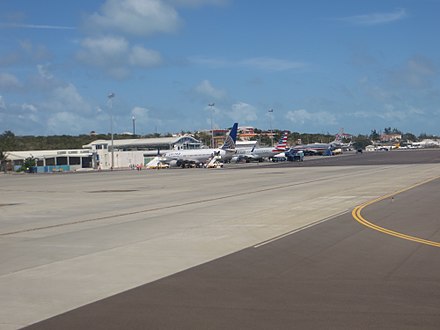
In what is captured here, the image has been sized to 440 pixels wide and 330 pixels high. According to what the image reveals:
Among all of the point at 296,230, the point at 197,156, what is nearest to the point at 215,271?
the point at 296,230

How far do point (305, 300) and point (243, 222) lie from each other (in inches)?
461

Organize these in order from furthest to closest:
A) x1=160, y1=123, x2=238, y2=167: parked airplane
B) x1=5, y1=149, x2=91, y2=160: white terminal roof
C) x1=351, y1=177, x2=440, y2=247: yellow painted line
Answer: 1. x1=5, y1=149, x2=91, y2=160: white terminal roof
2. x1=160, y1=123, x2=238, y2=167: parked airplane
3. x1=351, y1=177, x2=440, y2=247: yellow painted line

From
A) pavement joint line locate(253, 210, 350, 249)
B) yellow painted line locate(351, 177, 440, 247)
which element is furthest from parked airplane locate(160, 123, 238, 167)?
pavement joint line locate(253, 210, 350, 249)

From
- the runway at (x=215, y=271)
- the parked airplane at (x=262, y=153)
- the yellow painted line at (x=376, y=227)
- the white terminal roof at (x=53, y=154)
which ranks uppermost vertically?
the white terminal roof at (x=53, y=154)

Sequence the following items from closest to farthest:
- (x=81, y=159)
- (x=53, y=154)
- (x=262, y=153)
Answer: (x=262, y=153)
(x=81, y=159)
(x=53, y=154)

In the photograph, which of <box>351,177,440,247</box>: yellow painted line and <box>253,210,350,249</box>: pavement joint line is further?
<box>253,210,350,249</box>: pavement joint line

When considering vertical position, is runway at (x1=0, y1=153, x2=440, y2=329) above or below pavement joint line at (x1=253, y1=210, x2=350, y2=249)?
above

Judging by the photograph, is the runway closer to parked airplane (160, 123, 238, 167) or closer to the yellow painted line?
the yellow painted line

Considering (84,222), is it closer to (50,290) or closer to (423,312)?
(50,290)

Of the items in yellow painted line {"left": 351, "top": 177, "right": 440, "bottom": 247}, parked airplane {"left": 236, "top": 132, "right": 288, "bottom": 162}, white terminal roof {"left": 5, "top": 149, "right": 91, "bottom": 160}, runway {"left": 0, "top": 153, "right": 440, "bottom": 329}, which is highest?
white terminal roof {"left": 5, "top": 149, "right": 91, "bottom": 160}

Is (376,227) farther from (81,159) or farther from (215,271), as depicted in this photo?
(81,159)

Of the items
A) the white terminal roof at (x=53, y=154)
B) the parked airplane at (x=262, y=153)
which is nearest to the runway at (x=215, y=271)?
the parked airplane at (x=262, y=153)

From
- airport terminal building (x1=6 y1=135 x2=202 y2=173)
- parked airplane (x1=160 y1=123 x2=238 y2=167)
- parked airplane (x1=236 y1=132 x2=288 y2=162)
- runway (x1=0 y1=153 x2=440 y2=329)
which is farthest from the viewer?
parked airplane (x1=236 y1=132 x2=288 y2=162)

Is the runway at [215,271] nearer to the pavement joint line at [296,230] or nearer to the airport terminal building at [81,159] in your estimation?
the pavement joint line at [296,230]
